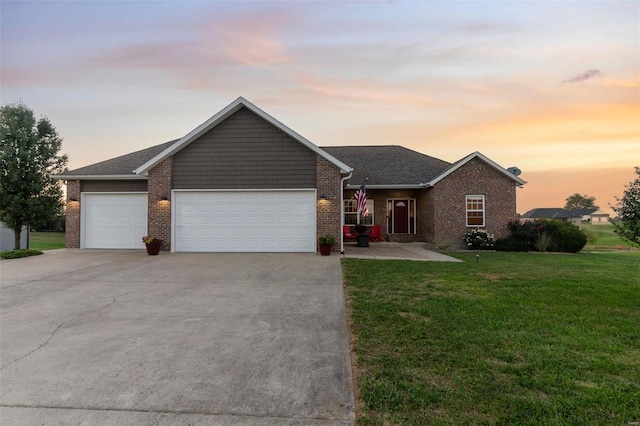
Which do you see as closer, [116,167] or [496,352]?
[496,352]

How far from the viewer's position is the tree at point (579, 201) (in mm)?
74500

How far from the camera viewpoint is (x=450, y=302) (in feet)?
18.3

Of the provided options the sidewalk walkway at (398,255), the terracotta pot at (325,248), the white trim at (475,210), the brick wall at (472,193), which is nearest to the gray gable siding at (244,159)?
the terracotta pot at (325,248)

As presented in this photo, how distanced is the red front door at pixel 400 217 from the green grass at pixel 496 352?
11.1 m

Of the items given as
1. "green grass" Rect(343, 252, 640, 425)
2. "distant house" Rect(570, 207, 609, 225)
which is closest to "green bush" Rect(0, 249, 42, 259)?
"green grass" Rect(343, 252, 640, 425)

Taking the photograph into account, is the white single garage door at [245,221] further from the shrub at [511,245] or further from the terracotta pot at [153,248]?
the shrub at [511,245]

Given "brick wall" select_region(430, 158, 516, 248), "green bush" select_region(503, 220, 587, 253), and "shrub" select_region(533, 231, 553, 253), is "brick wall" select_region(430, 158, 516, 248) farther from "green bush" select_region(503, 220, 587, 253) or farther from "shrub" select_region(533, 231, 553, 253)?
"shrub" select_region(533, 231, 553, 253)

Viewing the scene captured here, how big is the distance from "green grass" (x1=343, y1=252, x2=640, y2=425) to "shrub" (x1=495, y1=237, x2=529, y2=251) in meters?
8.32

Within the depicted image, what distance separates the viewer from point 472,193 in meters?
16.0

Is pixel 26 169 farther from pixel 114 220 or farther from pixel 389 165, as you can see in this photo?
pixel 389 165

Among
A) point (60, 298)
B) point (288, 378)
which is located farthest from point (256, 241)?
point (288, 378)

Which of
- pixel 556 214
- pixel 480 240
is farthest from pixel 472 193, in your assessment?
pixel 556 214

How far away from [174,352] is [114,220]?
1304cm

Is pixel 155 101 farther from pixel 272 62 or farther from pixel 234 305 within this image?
pixel 234 305
